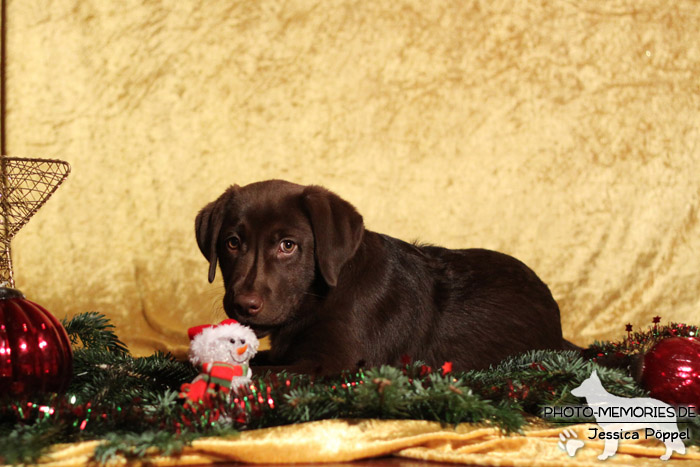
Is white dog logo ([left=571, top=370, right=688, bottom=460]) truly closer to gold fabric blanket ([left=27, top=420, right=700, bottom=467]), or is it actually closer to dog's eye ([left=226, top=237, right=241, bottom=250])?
gold fabric blanket ([left=27, top=420, right=700, bottom=467])

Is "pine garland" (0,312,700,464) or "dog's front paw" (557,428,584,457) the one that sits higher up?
"pine garland" (0,312,700,464)

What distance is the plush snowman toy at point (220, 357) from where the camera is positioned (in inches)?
93.3

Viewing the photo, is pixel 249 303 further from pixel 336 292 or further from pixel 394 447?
pixel 394 447

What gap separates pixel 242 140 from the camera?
18.1ft

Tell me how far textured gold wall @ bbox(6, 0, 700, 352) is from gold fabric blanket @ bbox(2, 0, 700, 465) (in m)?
0.01

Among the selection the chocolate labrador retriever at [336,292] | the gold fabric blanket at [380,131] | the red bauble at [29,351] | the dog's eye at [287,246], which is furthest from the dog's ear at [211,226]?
the gold fabric blanket at [380,131]

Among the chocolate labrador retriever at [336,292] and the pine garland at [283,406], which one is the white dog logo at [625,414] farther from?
the chocolate labrador retriever at [336,292]

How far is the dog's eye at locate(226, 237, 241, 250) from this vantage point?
3150 mm

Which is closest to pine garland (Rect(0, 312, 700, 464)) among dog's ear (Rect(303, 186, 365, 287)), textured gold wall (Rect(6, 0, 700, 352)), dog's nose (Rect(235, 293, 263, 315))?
dog's nose (Rect(235, 293, 263, 315))

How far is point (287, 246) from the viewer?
121 inches

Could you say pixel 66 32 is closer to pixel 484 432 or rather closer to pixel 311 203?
pixel 311 203

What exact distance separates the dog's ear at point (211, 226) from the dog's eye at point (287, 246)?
0.33 meters

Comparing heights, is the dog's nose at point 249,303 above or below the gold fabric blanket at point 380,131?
below

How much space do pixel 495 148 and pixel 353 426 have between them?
372cm
